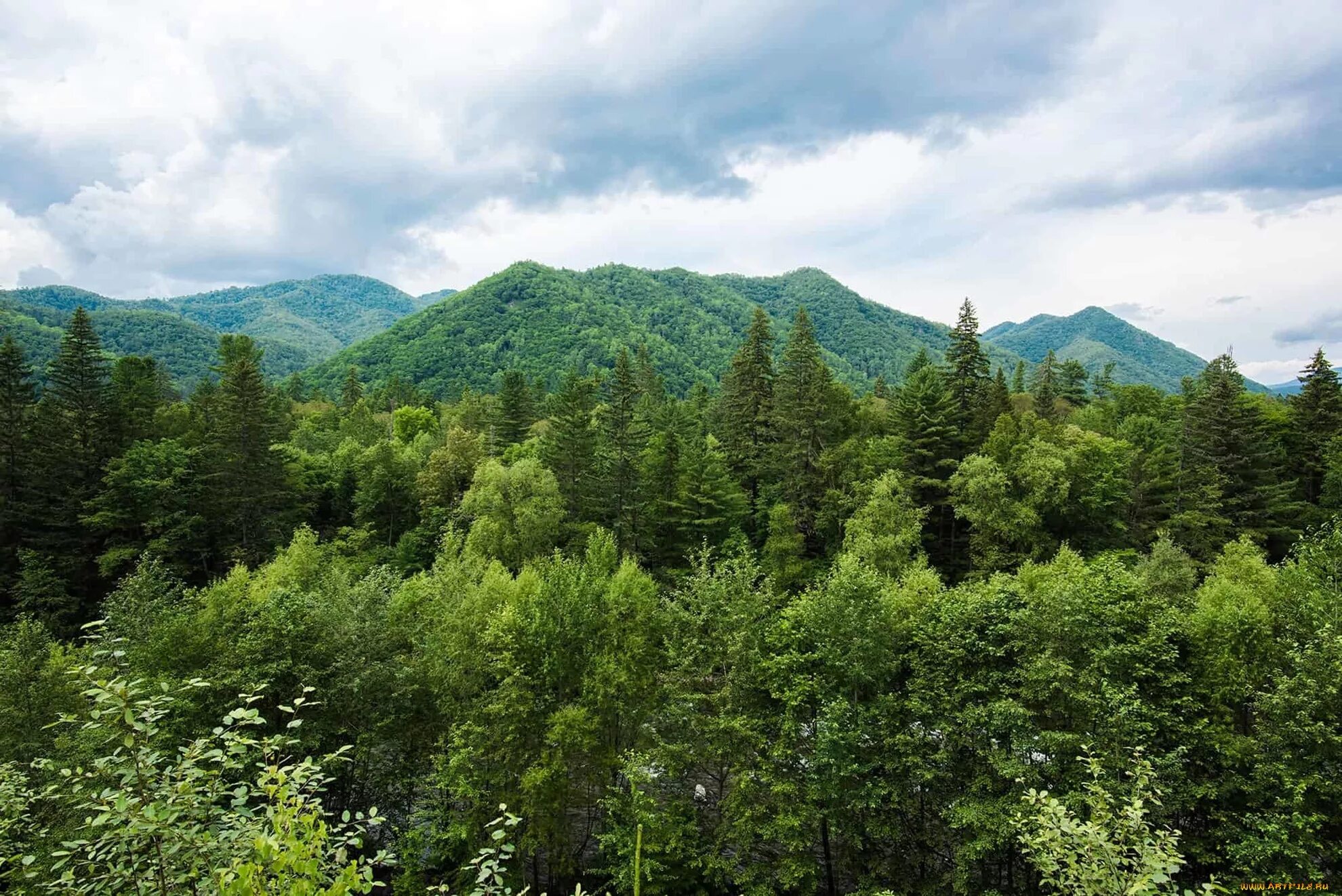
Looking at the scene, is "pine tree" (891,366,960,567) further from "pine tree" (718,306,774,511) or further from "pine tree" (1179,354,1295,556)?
"pine tree" (1179,354,1295,556)

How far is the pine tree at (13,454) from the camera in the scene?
141ft

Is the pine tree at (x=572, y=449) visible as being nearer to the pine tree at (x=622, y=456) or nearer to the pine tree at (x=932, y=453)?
the pine tree at (x=622, y=456)

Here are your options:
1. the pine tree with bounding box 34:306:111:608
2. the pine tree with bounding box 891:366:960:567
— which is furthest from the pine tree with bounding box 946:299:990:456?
the pine tree with bounding box 34:306:111:608

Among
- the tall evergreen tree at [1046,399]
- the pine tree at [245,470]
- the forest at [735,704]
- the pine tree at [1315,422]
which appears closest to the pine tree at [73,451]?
the forest at [735,704]

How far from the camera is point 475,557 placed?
36.5m

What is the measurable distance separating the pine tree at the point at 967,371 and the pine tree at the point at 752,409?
514 inches

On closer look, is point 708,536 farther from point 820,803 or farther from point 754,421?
point 820,803

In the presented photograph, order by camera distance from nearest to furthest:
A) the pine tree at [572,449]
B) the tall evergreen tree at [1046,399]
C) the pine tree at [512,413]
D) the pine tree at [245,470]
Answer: the pine tree at [572,449] < the pine tree at [245,470] < the tall evergreen tree at [1046,399] < the pine tree at [512,413]

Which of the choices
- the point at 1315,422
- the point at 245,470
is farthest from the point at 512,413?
the point at 1315,422

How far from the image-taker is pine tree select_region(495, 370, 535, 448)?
196 ft

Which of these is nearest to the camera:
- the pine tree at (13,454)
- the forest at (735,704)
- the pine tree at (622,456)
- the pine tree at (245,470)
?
the forest at (735,704)

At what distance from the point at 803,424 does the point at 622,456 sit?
12.8 metres

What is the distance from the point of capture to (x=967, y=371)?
4575 centimetres

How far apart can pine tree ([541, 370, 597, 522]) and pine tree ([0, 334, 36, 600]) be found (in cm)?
3548
